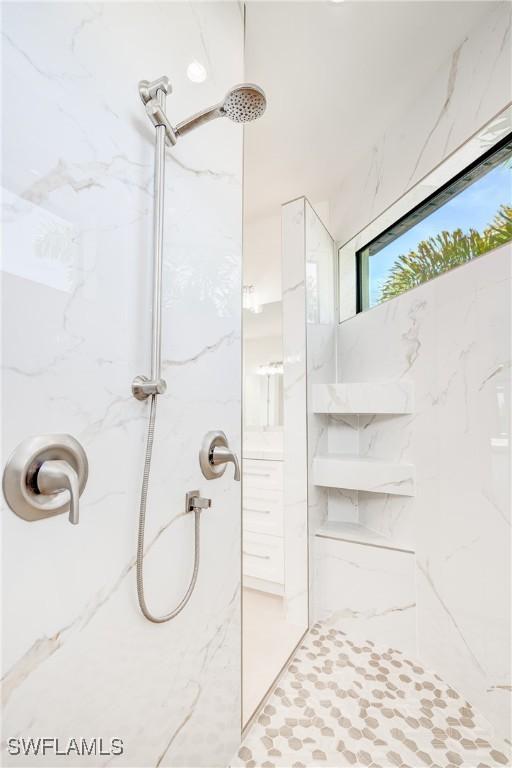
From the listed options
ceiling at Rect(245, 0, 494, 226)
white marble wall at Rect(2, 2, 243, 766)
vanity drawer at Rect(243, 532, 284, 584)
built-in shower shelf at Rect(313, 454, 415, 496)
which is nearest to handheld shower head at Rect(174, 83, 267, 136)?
white marble wall at Rect(2, 2, 243, 766)

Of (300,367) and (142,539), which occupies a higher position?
(300,367)

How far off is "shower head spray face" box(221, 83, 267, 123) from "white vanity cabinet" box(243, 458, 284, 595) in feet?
6.26

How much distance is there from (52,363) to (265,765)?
1.45 metres

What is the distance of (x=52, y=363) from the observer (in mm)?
697

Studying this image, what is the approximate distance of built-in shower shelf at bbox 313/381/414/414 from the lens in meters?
1.98

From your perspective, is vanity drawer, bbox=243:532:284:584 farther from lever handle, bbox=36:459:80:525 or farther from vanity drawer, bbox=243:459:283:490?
lever handle, bbox=36:459:80:525

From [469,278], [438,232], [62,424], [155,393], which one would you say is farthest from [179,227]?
[438,232]

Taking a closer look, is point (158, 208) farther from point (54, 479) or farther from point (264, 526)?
point (264, 526)

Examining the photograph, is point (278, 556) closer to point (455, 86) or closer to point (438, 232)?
point (438, 232)

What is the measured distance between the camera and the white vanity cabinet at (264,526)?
7.76 feet

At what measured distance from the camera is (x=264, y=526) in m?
2.42

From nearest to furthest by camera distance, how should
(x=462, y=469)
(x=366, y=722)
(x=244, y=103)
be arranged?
(x=244, y=103) < (x=366, y=722) < (x=462, y=469)

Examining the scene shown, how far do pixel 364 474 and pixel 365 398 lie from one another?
42cm

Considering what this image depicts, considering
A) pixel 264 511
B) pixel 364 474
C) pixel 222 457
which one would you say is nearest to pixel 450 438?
pixel 364 474
